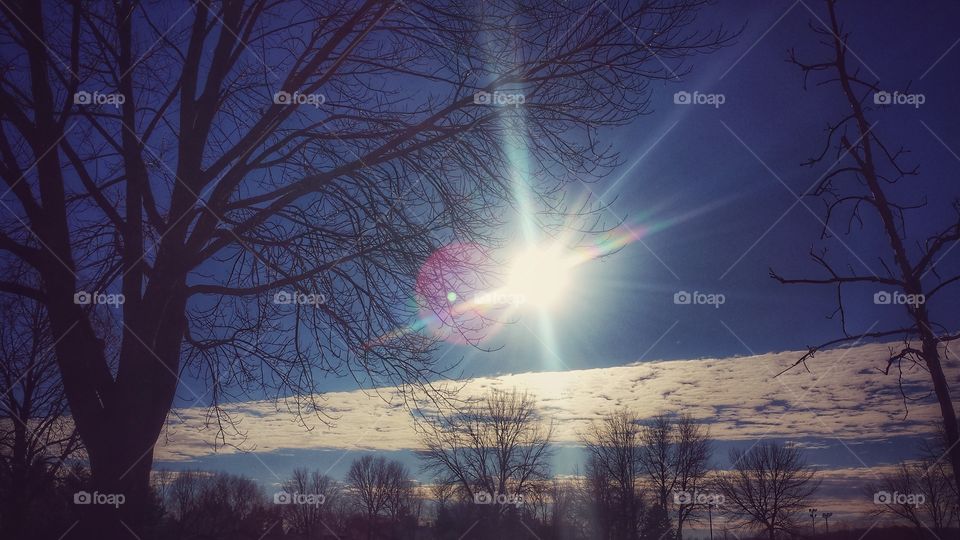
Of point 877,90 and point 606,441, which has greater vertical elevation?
point 877,90

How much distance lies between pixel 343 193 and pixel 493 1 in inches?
76.5

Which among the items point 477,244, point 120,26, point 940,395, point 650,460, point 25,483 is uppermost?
point 120,26

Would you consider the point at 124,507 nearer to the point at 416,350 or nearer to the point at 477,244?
the point at 416,350

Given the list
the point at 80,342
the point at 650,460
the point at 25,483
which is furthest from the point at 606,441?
the point at 80,342

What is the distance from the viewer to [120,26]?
4660 mm

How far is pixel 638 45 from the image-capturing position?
4.49m

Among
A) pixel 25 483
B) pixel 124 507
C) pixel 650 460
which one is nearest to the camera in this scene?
pixel 124 507

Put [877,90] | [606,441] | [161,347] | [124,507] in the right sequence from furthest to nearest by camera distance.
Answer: [606,441]
[161,347]
[124,507]
[877,90]

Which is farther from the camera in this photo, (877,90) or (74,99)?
(74,99)

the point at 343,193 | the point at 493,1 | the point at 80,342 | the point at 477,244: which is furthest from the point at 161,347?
the point at 493,1

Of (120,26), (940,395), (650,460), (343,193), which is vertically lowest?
(650,460)

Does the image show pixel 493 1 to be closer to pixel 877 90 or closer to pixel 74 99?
pixel 877 90

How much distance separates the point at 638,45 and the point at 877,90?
1714mm

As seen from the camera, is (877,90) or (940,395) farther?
(877,90)
